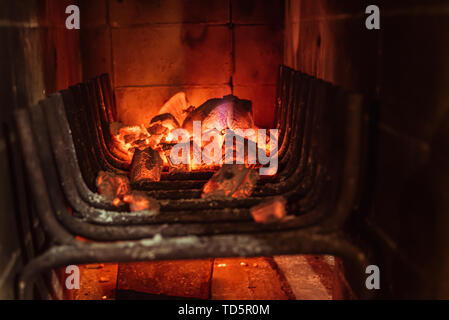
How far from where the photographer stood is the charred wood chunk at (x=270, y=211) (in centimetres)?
223

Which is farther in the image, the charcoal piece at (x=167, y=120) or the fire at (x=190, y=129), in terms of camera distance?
the charcoal piece at (x=167, y=120)

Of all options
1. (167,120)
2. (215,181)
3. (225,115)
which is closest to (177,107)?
(167,120)

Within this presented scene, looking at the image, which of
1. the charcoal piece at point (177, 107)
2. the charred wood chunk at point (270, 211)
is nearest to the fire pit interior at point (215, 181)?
the charred wood chunk at point (270, 211)

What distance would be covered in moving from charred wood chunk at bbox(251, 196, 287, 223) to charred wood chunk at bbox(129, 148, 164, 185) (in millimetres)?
1103

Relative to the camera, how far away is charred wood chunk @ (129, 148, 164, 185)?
127 inches

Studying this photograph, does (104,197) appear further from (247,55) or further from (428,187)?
(247,55)

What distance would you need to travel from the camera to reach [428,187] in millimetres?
1727

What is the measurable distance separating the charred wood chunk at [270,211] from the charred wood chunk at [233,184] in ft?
1.20

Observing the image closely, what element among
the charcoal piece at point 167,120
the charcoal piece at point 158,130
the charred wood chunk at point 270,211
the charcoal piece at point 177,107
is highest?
the charcoal piece at point 177,107

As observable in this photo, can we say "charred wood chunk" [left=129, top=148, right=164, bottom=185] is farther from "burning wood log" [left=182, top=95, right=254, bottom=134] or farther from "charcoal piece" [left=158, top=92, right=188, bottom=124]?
"charcoal piece" [left=158, top=92, right=188, bottom=124]

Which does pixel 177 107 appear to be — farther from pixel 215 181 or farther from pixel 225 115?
pixel 215 181

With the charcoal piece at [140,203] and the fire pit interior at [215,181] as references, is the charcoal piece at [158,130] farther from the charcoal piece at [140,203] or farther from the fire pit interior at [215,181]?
the charcoal piece at [140,203]
